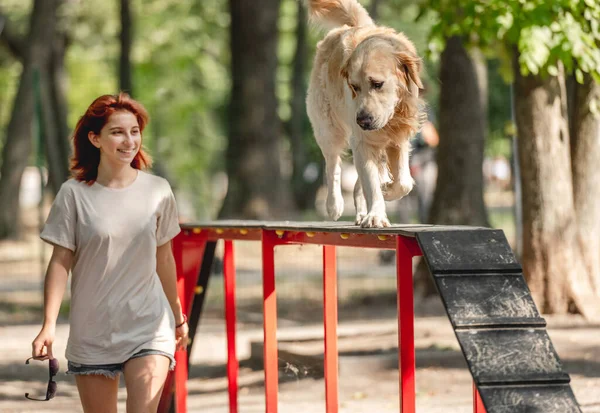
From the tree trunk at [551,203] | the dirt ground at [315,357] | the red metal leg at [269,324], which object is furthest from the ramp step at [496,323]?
the tree trunk at [551,203]

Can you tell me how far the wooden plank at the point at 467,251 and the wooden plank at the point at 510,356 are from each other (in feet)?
1.04

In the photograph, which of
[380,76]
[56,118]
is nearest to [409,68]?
[380,76]

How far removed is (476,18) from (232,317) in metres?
4.13

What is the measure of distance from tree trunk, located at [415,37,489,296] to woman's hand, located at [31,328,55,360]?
936cm

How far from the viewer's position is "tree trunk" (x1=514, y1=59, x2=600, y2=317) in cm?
1132

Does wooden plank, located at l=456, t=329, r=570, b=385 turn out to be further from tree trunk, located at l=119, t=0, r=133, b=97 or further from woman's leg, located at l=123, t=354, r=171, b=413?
tree trunk, located at l=119, t=0, r=133, b=97

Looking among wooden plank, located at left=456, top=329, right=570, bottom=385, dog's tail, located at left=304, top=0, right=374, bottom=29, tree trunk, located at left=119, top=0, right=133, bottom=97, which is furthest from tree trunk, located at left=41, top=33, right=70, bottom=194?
wooden plank, located at left=456, top=329, right=570, bottom=385

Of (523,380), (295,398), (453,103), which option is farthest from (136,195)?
(453,103)

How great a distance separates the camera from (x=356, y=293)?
1585cm

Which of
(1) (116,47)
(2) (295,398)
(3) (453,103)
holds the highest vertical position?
(1) (116,47)

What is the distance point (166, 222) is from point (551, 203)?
7.23 m

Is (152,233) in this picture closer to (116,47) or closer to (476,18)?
(476,18)

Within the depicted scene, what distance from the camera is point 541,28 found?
9.55 meters

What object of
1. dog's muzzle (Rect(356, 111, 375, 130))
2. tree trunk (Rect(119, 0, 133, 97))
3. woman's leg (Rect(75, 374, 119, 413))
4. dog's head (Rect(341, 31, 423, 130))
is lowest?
woman's leg (Rect(75, 374, 119, 413))
